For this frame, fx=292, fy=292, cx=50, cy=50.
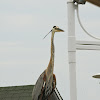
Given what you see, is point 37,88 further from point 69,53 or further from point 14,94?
point 14,94

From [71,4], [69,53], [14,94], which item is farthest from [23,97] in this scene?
[71,4]

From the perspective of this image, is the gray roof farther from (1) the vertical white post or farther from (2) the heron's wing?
(1) the vertical white post

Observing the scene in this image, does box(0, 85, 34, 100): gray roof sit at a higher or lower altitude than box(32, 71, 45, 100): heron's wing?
Result: lower

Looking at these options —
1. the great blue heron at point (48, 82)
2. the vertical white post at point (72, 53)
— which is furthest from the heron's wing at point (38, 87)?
the vertical white post at point (72, 53)

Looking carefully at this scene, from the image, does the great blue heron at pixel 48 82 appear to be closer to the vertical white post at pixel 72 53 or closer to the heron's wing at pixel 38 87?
the heron's wing at pixel 38 87

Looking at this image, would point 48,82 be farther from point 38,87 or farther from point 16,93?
point 16,93

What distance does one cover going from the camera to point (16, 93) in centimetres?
582

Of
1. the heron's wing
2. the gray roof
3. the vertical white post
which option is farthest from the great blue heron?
the gray roof

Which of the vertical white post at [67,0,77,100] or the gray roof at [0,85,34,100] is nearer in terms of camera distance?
the vertical white post at [67,0,77,100]

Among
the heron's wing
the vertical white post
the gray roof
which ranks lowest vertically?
the gray roof

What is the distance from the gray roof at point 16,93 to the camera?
5.66 m

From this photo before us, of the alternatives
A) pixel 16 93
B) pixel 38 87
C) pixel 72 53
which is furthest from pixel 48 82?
pixel 16 93

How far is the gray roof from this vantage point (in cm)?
566

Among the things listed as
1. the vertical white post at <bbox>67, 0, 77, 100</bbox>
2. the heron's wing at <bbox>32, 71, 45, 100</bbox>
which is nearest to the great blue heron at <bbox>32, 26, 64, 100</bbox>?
the heron's wing at <bbox>32, 71, 45, 100</bbox>
